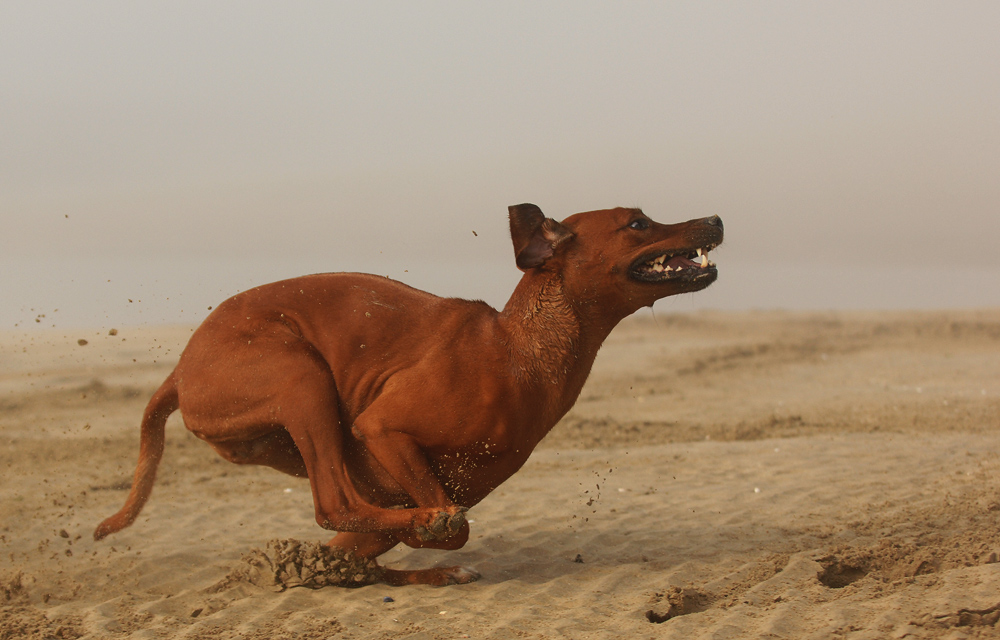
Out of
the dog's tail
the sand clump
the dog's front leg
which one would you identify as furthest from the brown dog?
the sand clump

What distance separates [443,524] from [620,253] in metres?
1.65

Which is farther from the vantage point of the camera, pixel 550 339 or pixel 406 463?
pixel 550 339

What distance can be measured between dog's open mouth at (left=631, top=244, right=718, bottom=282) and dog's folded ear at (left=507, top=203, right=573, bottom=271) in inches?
16.5

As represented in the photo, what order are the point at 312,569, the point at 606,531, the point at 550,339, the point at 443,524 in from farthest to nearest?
1. the point at 606,531
2. the point at 312,569
3. the point at 550,339
4. the point at 443,524

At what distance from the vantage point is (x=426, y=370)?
4574mm

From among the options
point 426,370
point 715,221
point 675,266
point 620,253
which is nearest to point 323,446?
point 426,370

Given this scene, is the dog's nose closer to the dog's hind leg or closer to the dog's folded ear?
the dog's folded ear

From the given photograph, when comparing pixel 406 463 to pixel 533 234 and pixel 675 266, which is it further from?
pixel 675 266

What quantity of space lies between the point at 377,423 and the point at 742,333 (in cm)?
2500

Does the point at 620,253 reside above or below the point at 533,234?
below

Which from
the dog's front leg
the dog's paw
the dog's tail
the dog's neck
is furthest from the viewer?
the dog's tail

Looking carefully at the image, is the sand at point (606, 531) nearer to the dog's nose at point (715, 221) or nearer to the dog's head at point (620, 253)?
the dog's head at point (620, 253)

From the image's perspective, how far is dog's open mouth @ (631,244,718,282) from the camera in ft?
14.8

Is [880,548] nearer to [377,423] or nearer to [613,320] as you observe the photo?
[613,320]
